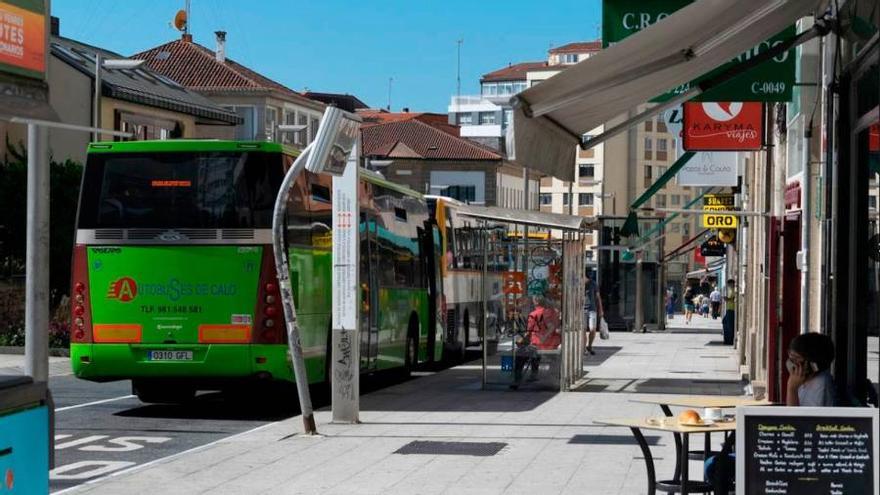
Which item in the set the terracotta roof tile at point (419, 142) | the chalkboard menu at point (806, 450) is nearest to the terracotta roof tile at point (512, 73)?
the terracotta roof tile at point (419, 142)

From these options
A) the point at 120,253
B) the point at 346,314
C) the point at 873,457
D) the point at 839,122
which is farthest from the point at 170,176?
the point at 873,457

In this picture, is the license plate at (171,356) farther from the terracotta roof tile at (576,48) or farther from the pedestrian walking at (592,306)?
the terracotta roof tile at (576,48)

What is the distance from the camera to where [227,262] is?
1883 cm

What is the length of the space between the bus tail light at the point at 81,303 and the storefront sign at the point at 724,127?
8511 mm

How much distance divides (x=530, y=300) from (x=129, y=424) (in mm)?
6944

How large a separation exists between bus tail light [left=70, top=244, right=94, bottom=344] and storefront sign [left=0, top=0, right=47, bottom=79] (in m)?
13.3

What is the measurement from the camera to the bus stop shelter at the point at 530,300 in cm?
2305

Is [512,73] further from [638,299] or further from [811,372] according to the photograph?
[811,372]

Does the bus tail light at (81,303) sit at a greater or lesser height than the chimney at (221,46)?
lesser

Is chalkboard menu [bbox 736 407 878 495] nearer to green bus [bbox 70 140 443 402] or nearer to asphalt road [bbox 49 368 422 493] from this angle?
asphalt road [bbox 49 368 422 493]

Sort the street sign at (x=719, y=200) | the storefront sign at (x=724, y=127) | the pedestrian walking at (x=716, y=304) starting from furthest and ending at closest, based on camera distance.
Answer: the pedestrian walking at (x=716, y=304), the street sign at (x=719, y=200), the storefront sign at (x=724, y=127)

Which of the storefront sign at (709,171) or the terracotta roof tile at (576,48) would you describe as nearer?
the storefront sign at (709,171)

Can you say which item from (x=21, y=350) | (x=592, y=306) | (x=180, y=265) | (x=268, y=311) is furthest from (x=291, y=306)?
(x=592, y=306)

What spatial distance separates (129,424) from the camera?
60.4 feet
